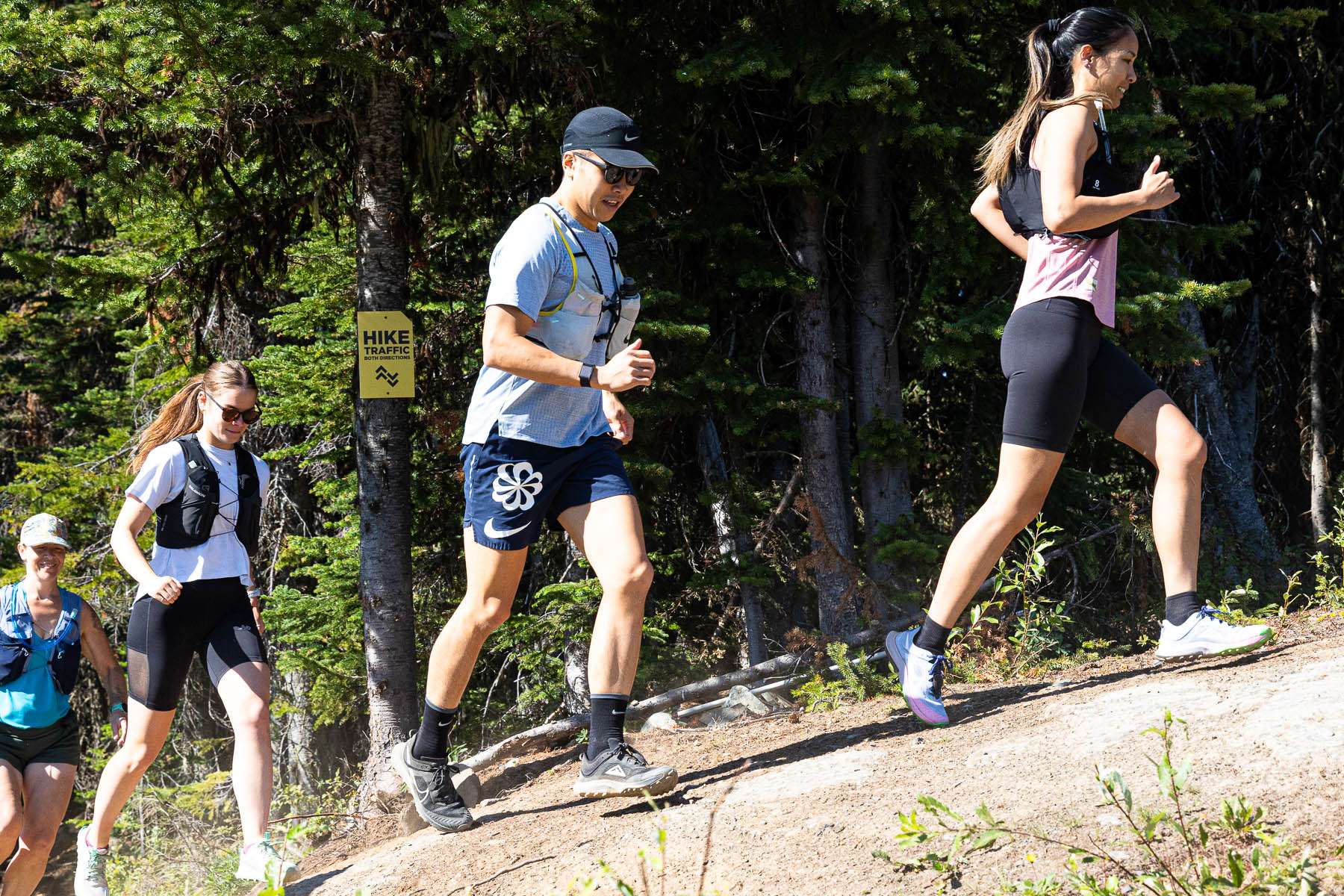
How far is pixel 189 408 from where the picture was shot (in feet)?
14.9

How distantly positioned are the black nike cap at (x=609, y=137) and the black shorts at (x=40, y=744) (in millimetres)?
3821

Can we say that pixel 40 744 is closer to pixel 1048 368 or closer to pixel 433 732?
pixel 433 732

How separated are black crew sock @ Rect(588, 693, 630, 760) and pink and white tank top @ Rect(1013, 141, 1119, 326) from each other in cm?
203

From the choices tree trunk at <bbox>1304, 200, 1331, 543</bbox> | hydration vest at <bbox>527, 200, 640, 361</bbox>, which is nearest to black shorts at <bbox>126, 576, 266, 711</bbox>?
hydration vest at <bbox>527, 200, 640, 361</bbox>

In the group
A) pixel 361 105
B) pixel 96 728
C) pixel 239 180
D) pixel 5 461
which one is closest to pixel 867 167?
pixel 361 105

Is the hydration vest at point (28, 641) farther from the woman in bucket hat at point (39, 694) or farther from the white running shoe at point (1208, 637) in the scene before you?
the white running shoe at point (1208, 637)

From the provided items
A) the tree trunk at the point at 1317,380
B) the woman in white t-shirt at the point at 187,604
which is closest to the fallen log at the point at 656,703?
the woman in white t-shirt at the point at 187,604

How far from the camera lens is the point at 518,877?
3.21 m

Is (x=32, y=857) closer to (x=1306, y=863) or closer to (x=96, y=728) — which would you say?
(x=1306, y=863)

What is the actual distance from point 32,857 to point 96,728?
28.0 ft

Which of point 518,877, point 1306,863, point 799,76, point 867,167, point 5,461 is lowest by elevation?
point 518,877

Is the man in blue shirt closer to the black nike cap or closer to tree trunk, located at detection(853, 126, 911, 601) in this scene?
the black nike cap

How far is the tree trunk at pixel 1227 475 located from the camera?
904 centimetres

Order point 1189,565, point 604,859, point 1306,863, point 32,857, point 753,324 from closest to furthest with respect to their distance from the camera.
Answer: point 1306,863, point 604,859, point 1189,565, point 32,857, point 753,324
